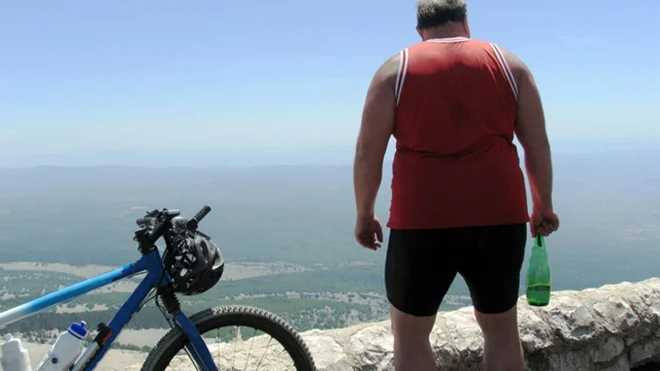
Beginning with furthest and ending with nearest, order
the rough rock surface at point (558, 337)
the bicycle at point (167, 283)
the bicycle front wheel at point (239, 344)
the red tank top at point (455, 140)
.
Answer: the rough rock surface at point (558, 337) < the bicycle front wheel at point (239, 344) < the bicycle at point (167, 283) < the red tank top at point (455, 140)

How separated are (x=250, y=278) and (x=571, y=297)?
92548 millimetres

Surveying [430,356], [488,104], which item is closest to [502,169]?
[488,104]

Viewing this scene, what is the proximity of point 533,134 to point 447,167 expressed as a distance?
0.46 meters

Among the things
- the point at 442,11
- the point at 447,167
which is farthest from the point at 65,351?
the point at 442,11

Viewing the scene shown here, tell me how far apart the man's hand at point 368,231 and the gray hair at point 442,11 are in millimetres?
821

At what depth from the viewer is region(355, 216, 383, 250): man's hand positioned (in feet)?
7.54

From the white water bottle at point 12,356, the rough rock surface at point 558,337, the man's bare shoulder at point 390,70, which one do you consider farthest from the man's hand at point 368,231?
the white water bottle at point 12,356

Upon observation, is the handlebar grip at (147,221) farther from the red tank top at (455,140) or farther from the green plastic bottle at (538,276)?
the green plastic bottle at (538,276)

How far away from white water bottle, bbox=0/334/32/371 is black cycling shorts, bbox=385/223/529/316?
150cm

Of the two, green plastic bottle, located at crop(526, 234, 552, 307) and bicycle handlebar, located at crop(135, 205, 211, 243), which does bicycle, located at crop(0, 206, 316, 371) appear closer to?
bicycle handlebar, located at crop(135, 205, 211, 243)

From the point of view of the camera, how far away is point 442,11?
2209 mm

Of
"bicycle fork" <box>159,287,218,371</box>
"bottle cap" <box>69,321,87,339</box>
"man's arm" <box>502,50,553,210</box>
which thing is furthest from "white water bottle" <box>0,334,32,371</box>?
"man's arm" <box>502,50,553,210</box>

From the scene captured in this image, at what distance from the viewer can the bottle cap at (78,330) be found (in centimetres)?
225

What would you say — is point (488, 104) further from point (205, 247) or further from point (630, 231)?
point (630, 231)
